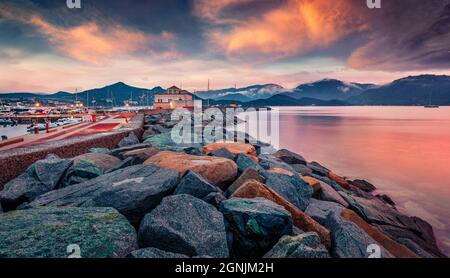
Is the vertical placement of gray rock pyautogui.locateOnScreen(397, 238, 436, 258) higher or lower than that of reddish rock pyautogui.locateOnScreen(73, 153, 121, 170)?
lower

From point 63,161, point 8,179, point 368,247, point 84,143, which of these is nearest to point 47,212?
point 63,161

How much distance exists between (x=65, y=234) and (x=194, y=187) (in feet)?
5.94

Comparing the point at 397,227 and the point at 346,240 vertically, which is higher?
the point at 346,240

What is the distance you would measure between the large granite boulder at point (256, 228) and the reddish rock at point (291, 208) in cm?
57

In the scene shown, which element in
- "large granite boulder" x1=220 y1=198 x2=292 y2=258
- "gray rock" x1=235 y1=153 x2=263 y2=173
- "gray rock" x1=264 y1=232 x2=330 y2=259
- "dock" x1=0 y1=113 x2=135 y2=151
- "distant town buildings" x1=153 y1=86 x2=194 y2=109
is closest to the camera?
"gray rock" x1=264 y1=232 x2=330 y2=259


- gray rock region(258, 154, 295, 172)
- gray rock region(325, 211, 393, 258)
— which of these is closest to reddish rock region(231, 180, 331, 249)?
gray rock region(325, 211, 393, 258)

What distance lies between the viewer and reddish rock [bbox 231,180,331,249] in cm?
349

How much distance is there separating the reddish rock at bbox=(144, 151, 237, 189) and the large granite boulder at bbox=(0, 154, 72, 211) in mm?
1841

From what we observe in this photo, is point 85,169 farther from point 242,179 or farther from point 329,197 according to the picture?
point 329,197

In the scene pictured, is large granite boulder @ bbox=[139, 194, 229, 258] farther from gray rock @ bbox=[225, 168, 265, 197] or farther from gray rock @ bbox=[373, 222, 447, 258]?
gray rock @ bbox=[373, 222, 447, 258]

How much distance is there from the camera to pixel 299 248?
256 cm

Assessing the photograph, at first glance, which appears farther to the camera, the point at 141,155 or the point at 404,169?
the point at 404,169

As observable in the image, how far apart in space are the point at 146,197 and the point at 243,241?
5.04ft

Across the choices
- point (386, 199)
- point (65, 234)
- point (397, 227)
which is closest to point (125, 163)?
point (65, 234)
